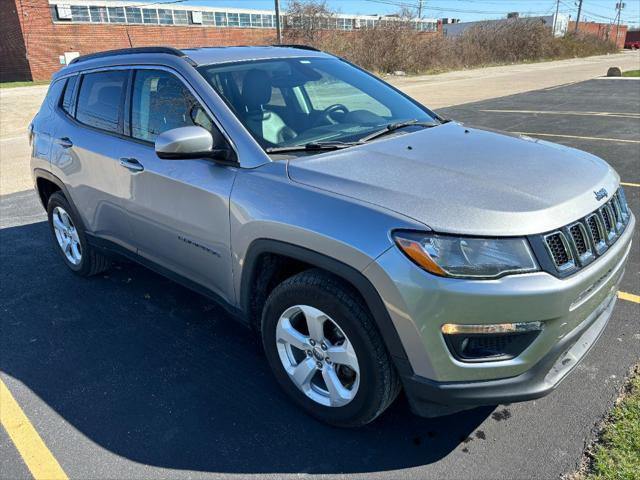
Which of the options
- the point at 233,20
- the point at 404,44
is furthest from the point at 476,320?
the point at 233,20

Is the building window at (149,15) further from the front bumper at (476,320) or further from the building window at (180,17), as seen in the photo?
the front bumper at (476,320)

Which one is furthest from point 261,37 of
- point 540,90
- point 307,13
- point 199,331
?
point 199,331

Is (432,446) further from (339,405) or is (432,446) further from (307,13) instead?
(307,13)

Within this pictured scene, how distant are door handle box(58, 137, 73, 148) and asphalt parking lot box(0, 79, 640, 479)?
3.91 feet

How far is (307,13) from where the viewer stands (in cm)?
3566

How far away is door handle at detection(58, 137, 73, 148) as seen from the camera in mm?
4164

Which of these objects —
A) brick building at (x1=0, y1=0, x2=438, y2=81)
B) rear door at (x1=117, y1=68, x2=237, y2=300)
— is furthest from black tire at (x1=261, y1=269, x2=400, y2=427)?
brick building at (x1=0, y1=0, x2=438, y2=81)

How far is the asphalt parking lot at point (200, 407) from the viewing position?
2518mm

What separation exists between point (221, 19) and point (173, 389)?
158 ft

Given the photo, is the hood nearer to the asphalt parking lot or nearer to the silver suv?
the silver suv

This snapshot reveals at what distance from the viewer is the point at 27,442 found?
275cm

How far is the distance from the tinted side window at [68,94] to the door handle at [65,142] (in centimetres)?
24

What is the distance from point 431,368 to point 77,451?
1814 mm

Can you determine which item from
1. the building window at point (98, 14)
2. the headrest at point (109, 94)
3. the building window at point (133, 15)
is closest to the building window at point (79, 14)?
the building window at point (98, 14)
